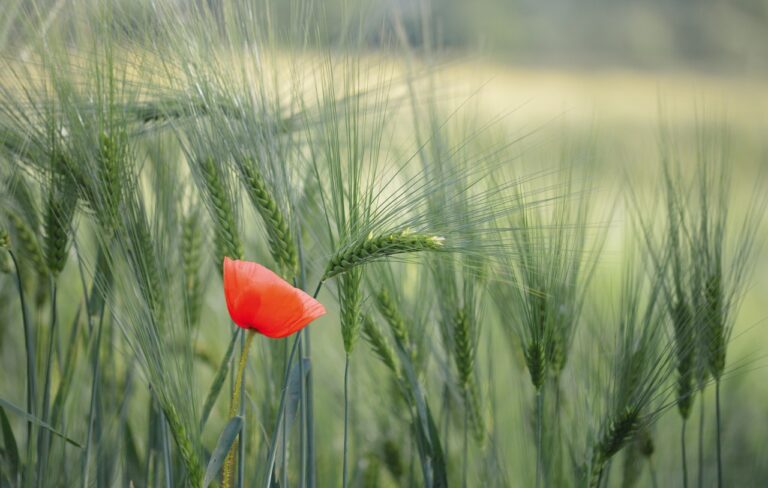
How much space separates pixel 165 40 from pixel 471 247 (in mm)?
179

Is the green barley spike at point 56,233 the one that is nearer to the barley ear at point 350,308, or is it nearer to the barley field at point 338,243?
the barley field at point 338,243

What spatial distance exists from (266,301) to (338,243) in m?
0.06

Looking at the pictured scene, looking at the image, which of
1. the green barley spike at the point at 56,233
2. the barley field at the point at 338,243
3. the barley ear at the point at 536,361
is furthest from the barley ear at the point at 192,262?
the barley ear at the point at 536,361

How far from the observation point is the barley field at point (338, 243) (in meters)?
0.40

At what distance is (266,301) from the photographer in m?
0.34

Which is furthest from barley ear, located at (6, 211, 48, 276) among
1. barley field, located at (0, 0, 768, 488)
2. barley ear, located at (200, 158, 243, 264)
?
barley ear, located at (200, 158, 243, 264)

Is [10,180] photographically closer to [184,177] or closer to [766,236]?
[184,177]

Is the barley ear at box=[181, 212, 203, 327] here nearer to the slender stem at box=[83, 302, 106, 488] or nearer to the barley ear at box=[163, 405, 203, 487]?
the slender stem at box=[83, 302, 106, 488]

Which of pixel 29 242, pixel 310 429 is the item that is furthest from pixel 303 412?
→ pixel 29 242

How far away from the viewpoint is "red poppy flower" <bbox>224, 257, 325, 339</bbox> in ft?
1.10

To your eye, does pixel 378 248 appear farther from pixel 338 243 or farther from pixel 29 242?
pixel 29 242

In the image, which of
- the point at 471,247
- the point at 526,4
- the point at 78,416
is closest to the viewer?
the point at 471,247

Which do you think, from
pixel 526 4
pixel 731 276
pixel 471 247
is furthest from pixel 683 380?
pixel 526 4

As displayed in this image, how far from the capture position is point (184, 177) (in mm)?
583
